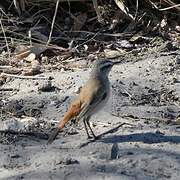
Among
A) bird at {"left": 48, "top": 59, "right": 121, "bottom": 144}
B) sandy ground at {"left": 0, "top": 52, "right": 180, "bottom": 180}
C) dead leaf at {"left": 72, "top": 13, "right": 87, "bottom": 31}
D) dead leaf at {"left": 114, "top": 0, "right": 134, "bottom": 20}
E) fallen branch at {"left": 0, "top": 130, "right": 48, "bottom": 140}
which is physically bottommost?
fallen branch at {"left": 0, "top": 130, "right": 48, "bottom": 140}

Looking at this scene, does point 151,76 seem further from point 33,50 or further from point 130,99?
point 33,50

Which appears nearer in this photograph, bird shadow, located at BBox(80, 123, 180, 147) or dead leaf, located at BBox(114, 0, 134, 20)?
bird shadow, located at BBox(80, 123, 180, 147)

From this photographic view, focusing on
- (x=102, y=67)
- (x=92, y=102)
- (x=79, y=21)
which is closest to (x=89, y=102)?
(x=92, y=102)

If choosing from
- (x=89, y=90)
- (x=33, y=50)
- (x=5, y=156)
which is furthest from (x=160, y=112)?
(x=33, y=50)

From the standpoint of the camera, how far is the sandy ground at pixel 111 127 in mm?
5961

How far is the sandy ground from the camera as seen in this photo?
596cm

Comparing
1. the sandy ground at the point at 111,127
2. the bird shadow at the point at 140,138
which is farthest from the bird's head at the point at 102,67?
the bird shadow at the point at 140,138

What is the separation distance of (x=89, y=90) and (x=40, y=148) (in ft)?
2.71

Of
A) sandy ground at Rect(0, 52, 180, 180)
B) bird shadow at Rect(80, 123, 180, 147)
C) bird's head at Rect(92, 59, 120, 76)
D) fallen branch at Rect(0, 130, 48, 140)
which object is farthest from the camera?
bird's head at Rect(92, 59, 120, 76)

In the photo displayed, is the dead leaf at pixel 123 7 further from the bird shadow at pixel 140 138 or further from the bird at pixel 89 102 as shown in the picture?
the bird shadow at pixel 140 138

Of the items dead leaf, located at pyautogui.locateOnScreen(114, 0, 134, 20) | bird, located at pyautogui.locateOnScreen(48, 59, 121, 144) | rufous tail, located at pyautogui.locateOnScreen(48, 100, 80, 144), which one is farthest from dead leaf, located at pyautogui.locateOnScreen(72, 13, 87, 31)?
rufous tail, located at pyautogui.locateOnScreen(48, 100, 80, 144)

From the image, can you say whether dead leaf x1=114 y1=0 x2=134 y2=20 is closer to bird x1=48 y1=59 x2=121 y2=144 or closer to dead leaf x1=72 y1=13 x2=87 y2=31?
dead leaf x1=72 y1=13 x2=87 y2=31

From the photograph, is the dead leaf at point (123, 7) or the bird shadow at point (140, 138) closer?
the bird shadow at point (140, 138)

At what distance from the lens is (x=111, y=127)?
23.0 feet
